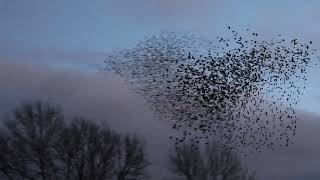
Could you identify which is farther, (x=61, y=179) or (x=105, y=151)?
(x=105, y=151)

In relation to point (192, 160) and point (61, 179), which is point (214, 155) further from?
point (61, 179)

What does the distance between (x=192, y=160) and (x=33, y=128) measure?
82.0 ft

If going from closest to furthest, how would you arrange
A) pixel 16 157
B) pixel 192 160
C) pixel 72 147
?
pixel 16 157 → pixel 72 147 → pixel 192 160

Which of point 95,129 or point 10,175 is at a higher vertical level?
point 95,129

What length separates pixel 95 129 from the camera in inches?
2430

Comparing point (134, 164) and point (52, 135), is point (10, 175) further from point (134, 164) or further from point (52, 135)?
point (134, 164)

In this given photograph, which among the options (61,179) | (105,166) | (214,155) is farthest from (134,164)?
(214,155)

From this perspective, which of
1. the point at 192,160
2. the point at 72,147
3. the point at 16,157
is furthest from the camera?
the point at 192,160

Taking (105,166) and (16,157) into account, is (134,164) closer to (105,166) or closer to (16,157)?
(105,166)

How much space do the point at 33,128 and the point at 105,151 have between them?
773 centimetres

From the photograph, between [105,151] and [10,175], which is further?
[105,151]

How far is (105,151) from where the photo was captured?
6066 centimetres

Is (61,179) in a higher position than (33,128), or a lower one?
lower

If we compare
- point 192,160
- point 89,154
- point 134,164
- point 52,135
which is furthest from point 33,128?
point 192,160
